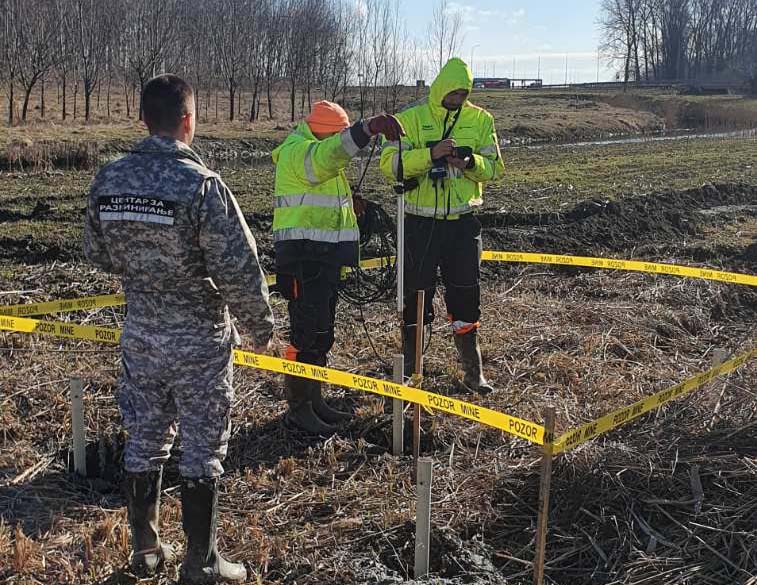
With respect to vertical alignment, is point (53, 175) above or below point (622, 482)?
above

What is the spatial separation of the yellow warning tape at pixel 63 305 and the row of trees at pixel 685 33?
9315cm

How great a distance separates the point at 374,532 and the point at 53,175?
52.8 ft

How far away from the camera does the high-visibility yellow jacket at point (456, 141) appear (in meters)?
5.39

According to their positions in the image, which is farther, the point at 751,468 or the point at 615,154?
the point at 615,154

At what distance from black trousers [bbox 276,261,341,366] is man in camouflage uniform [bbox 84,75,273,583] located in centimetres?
153

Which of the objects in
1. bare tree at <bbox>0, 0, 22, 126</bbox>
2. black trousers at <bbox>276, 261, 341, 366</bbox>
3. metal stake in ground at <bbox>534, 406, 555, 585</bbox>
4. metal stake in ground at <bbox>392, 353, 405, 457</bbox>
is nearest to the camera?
metal stake in ground at <bbox>534, 406, 555, 585</bbox>

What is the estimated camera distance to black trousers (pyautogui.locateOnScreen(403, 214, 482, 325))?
5.57m

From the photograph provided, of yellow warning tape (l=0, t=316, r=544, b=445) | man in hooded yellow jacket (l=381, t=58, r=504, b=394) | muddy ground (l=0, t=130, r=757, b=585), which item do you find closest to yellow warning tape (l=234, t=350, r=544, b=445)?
yellow warning tape (l=0, t=316, r=544, b=445)

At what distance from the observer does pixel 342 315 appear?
24.3 feet

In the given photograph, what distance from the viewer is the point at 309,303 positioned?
16.1 feet

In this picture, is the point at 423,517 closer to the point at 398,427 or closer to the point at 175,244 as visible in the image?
the point at 398,427

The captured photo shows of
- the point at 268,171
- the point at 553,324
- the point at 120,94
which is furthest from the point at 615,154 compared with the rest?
the point at 120,94

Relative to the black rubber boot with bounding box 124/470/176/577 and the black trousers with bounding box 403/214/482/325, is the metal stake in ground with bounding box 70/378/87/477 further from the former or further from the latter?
the black trousers with bounding box 403/214/482/325

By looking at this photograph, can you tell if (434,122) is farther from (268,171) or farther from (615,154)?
(615,154)
